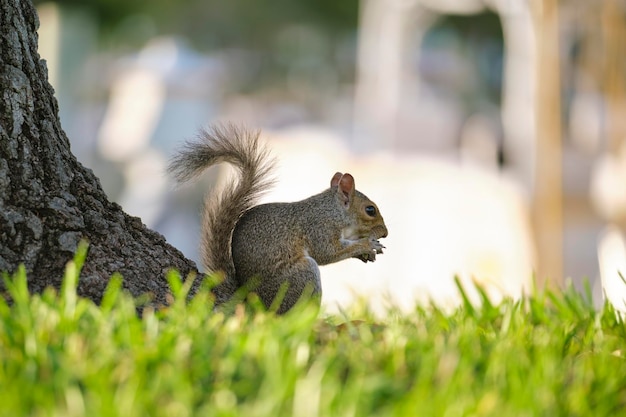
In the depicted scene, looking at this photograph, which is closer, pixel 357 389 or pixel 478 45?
pixel 357 389

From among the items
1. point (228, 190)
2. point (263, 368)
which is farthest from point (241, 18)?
point (263, 368)

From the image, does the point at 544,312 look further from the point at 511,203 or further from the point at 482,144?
the point at 482,144

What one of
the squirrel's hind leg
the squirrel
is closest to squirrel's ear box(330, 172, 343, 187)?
the squirrel

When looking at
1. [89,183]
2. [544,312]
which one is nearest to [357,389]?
[89,183]

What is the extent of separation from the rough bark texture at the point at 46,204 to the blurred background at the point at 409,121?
0.32 metres

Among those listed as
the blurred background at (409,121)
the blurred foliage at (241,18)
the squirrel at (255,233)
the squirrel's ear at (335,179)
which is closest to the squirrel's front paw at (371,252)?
the squirrel at (255,233)

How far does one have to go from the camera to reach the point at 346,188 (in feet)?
10.7

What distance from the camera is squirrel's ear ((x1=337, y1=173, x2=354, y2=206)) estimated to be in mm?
3246

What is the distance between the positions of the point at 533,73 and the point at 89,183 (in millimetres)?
7006

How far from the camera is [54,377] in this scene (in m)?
1.81

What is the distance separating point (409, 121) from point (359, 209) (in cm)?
1123

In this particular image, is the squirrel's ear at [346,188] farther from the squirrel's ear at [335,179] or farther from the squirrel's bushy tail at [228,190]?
the squirrel's bushy tail at [228,190]

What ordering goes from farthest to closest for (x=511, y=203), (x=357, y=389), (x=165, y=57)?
(x=165, y=57), (x=511, y=203), (x=357, y=389)

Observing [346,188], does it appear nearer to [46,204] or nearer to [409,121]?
[46,204]
